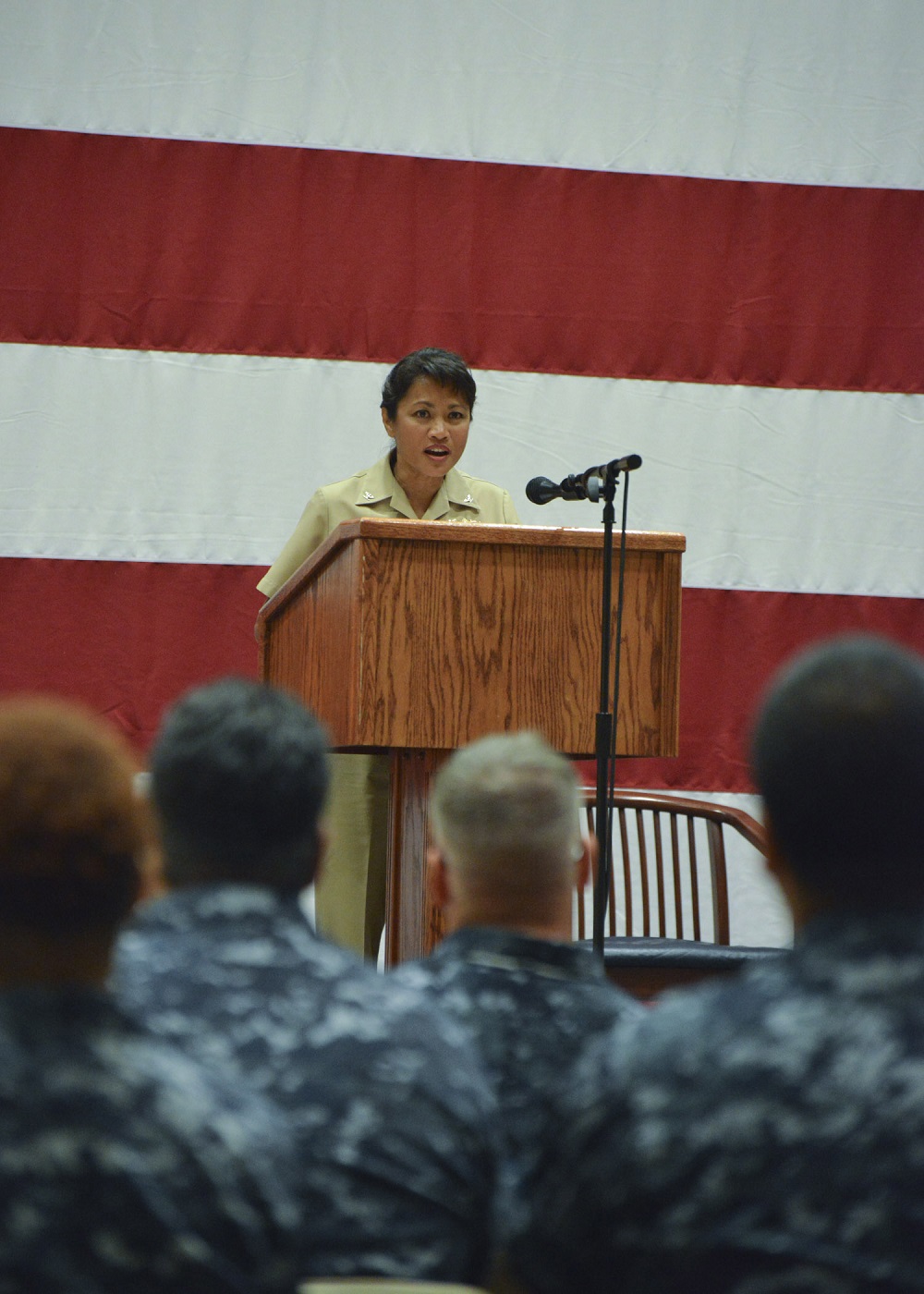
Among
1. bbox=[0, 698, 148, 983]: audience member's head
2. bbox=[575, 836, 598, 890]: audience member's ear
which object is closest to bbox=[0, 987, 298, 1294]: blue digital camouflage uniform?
bbox=[0, 698, 148, 983]: audience member's head

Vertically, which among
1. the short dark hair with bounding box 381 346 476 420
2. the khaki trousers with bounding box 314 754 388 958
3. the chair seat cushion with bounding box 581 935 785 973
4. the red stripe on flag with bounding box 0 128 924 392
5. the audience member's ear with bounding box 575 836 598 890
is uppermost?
the red stripe on flag with bounding box 0 128 924 392

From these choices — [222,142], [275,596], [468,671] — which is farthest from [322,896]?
[222,142]

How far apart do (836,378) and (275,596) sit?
6.22 ft

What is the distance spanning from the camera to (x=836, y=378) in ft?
14.0

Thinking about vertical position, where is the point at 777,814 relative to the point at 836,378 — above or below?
below

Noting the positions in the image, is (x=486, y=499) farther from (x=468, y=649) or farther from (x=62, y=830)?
(x=62, y=830)

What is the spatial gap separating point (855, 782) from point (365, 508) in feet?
8.13

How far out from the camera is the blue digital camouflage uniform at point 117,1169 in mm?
775

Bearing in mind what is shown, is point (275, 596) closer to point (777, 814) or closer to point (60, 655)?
point (60, 655)

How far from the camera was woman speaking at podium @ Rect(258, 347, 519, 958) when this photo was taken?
10.1ft

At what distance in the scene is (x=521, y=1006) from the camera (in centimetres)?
115

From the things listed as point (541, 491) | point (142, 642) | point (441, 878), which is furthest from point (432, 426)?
point (441, 878)

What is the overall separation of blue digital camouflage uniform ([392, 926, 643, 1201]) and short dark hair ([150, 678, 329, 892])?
0.15 m

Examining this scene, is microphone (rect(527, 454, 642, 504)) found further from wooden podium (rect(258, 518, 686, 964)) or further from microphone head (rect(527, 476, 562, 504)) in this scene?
wooden podium (rect(258, 518, 686, 964))
